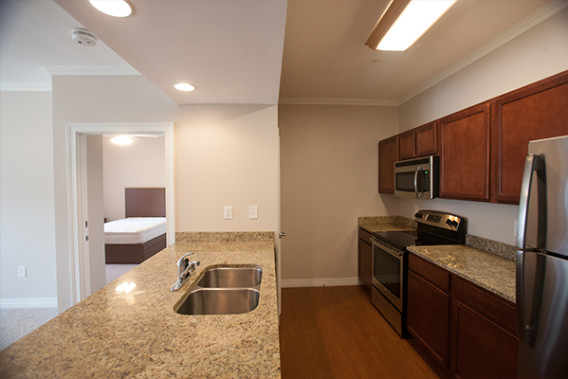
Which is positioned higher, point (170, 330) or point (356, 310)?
point (170, 330)

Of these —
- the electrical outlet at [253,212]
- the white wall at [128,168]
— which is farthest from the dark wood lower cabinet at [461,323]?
the white wall at [128,168]

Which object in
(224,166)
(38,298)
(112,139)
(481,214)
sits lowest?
(38,298)

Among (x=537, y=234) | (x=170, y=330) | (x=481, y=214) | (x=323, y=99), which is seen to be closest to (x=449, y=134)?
(x=481, y=214)

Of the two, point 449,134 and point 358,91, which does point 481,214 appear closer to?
point 449,134

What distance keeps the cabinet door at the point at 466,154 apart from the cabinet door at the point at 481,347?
2.77 feet

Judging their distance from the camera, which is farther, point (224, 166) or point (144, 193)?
point (144, 193)

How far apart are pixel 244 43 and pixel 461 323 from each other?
2.18m

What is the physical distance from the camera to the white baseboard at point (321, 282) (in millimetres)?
3236

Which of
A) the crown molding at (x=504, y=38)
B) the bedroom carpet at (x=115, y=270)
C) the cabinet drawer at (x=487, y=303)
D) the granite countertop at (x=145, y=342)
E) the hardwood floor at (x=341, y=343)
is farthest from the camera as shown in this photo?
the bedroom carpet at (x=115, y=270)

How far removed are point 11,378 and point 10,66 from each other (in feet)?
9.39

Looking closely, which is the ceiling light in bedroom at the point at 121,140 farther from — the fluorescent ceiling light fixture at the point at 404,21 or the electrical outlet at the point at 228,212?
the fluorescent ceiling light fixture at the point at 404,21

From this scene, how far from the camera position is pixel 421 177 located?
222cm

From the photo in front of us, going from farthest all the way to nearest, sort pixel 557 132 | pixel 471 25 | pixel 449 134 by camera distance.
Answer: pixel 449 134 < pixel 471 25 < pixel 557 132

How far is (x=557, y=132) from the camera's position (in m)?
1.23
